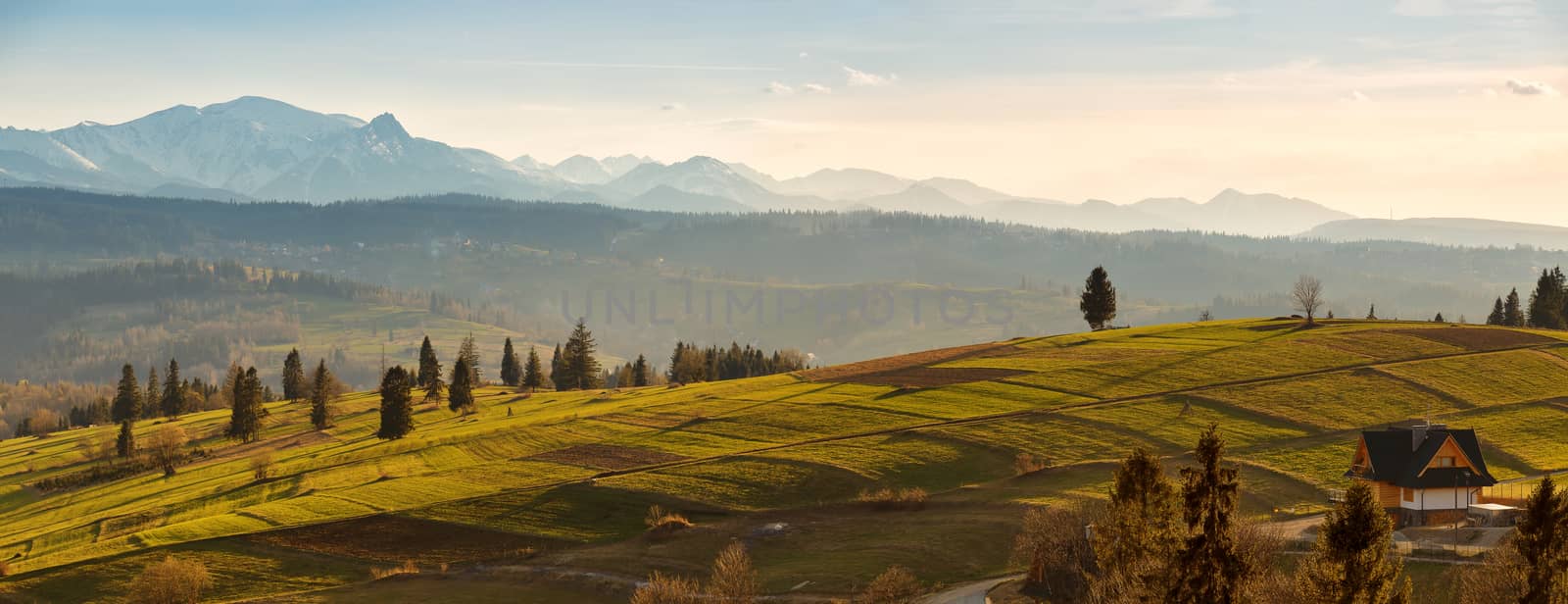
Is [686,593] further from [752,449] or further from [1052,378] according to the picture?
[1052,378]

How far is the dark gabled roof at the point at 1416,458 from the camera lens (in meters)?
70.4

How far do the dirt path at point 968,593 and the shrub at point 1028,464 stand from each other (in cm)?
2135

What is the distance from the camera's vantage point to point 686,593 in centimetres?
6078

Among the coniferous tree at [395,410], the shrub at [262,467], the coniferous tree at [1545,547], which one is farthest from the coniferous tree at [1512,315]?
the shrub at [262,467]

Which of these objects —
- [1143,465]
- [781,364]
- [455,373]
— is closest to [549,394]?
[455,373]

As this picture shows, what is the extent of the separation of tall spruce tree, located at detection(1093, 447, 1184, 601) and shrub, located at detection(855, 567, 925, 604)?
15.8 metres

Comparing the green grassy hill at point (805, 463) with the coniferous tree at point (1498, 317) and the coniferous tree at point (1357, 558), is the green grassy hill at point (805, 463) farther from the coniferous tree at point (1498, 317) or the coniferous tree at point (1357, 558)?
the coniferous tree at point (1498, 317)

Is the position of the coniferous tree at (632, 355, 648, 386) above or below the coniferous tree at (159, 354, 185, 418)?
above

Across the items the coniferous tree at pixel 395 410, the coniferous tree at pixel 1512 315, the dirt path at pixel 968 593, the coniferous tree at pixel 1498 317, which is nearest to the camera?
the dirt path at pixel 968 593

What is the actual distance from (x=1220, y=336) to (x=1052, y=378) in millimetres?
34854

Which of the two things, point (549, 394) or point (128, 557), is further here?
point (549, 394)

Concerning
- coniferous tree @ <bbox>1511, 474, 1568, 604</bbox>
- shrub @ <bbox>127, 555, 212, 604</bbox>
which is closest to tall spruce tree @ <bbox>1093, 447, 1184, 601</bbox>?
coniferous tree @ <bbox>1511, 474, 1568, 604</bbox>

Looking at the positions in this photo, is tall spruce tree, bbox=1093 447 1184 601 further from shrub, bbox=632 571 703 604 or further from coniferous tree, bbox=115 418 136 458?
coniferous tree, bbox=115 418 136 458

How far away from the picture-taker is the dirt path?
61750mm
